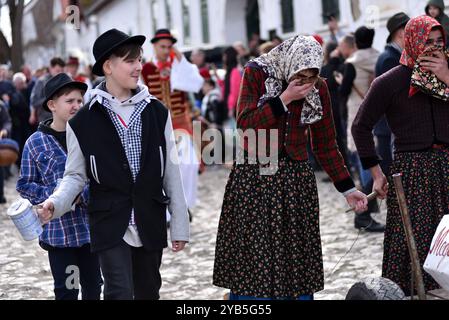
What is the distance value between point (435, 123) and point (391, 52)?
1.93 meters

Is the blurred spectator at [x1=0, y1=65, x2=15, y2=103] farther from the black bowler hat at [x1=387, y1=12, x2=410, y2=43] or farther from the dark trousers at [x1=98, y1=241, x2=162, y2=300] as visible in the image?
the dark trousers at [x1=98, y1=241, x2=162, y2=300]

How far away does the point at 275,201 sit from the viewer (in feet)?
15.8

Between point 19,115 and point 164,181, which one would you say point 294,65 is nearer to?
point 164,181

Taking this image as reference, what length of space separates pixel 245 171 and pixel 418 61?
Result: 1276 millimetres

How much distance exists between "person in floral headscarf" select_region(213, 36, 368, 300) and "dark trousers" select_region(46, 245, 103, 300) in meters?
0.91

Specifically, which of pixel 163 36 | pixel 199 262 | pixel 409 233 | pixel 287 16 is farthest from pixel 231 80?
pixel 409 233

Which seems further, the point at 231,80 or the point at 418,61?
the point at 231,80

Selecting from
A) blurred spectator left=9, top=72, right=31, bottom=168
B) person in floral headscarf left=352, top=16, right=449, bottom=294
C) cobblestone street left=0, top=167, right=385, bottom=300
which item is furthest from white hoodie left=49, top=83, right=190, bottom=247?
blurred spectator left=9, top=72, right=31, bottom=168

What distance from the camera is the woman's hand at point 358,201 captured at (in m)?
5.11

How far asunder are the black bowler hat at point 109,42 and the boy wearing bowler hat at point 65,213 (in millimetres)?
815

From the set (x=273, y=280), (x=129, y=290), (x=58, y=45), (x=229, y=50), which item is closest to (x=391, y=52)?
(x=273, y=280)

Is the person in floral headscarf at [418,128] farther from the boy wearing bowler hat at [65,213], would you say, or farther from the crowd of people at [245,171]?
the boy wearing bowler hat at [65,213]

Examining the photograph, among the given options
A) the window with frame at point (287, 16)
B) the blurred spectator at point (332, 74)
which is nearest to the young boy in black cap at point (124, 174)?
the blurred spectator at point (332, 74)
